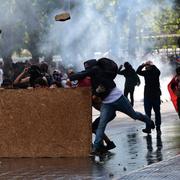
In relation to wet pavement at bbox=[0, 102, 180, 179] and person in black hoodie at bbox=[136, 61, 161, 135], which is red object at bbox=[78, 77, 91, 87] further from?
person in black hoodie at bbox=[136, 61, 161, 135]

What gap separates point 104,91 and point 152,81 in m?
3.84

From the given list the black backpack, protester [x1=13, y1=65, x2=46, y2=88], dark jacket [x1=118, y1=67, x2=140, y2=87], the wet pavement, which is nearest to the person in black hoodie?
the wet pavement

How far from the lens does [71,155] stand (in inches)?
479

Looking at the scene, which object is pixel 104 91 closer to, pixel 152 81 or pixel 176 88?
pixel 176 88

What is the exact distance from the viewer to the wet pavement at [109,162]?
1053 cm

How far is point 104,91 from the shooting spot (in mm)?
12281

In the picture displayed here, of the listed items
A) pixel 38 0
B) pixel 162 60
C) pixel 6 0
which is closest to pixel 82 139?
pixel 6 0

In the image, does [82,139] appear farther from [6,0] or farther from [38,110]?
[6,0]

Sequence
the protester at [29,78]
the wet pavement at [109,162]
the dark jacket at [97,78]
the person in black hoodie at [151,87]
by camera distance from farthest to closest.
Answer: the person in black hoodie at [151,87] → the protester at [29,78] → the dark jacket at [97,78] → the wet pavement at [109,162]

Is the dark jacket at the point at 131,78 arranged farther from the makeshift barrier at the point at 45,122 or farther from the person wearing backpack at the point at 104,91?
the makeshift barrier at the point at 45,122

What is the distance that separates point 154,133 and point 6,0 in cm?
918

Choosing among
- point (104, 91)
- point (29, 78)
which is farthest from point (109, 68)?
point (29, 78)

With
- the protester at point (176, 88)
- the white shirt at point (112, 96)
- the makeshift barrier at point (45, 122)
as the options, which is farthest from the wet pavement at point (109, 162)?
the white shirt at point (112, 96)

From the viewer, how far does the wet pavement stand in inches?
415
